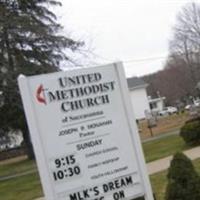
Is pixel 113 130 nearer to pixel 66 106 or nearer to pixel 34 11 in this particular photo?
pixel 66 106

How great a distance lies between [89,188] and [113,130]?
2.27 ft

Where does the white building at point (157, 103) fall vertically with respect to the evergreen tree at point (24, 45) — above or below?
below

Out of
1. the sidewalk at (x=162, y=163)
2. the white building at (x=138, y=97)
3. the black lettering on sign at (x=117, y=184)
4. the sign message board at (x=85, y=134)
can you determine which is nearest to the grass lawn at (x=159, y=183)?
the sidewalk at (x=162, y=163)

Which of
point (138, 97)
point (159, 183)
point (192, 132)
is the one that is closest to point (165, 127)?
point (192, 132)

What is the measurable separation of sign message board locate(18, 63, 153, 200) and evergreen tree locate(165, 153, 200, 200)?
1.00 meters

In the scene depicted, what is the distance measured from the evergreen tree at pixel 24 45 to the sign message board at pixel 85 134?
961 inches

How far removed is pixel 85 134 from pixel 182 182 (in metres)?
1.93

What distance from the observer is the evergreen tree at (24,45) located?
31.8m

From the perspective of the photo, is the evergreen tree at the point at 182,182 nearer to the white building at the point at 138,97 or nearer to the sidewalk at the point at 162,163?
the sidewalk at the point at 162,163

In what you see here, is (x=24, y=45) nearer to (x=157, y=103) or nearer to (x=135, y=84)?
(x=135, y=84)

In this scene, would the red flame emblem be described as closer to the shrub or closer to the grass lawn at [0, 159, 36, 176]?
the shrub

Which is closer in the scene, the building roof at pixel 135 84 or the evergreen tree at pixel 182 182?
the evergreen tree at pixel 182 182

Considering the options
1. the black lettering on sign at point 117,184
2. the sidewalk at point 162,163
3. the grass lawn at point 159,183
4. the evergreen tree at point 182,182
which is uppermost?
the black lettering on sign at point 117,184

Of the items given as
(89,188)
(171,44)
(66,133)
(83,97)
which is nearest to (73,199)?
(89,188)
